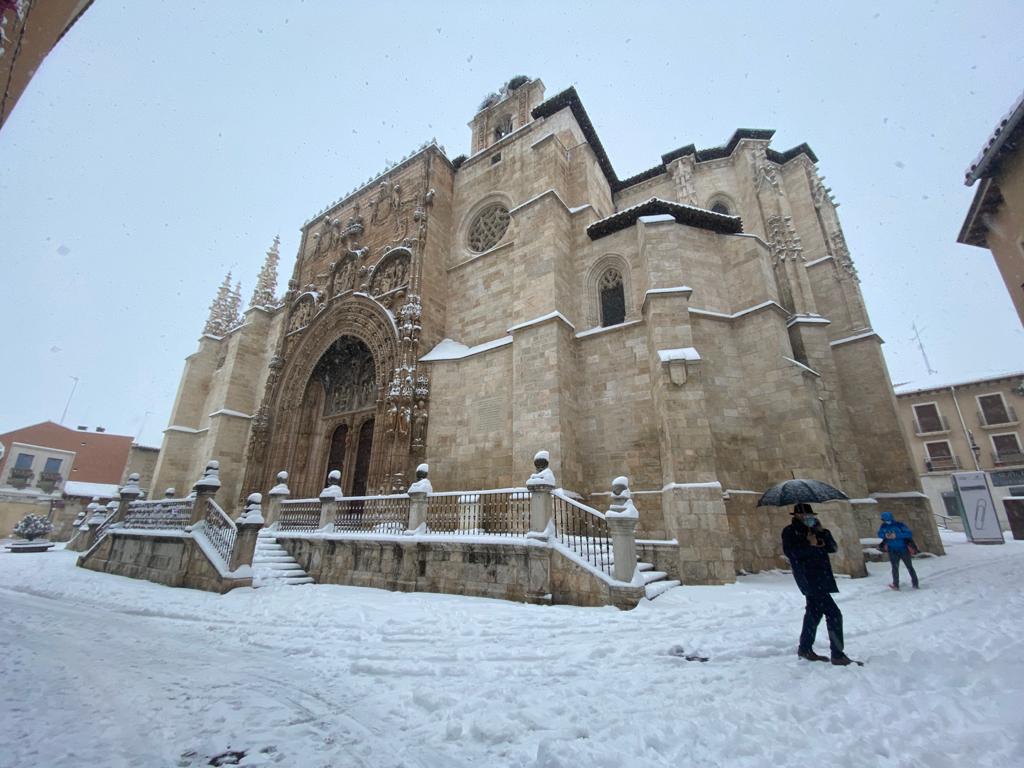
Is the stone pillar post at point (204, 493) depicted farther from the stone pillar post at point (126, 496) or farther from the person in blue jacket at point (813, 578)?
the person in blue jacket at point (813, 578)

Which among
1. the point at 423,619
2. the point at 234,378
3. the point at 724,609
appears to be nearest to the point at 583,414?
the point at 724,609

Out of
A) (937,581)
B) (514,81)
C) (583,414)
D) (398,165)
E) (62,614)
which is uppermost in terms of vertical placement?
(514,81)

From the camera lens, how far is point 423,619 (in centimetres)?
552

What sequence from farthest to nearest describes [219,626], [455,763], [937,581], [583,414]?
1. [583,414]
2. [937,581]
3. [219,626]
4. [455,763]

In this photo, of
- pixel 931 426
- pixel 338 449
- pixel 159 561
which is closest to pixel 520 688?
pixel 159 561

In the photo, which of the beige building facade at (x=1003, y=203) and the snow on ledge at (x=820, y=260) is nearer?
Answer: the beige building facade at (x=1003, y=203)

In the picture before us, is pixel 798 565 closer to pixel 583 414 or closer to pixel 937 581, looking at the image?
pixel 937 581

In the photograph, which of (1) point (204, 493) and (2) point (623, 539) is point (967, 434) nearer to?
(2) point (623, 539)

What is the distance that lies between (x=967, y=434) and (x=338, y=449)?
106ft

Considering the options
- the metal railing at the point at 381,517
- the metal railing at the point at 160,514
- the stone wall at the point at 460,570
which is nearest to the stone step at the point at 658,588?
the stone wall at the point at 460,570

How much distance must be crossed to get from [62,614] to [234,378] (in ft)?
49.6

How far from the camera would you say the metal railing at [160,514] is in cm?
993

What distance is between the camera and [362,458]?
15164mm

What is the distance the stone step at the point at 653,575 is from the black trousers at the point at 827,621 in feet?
11.7
